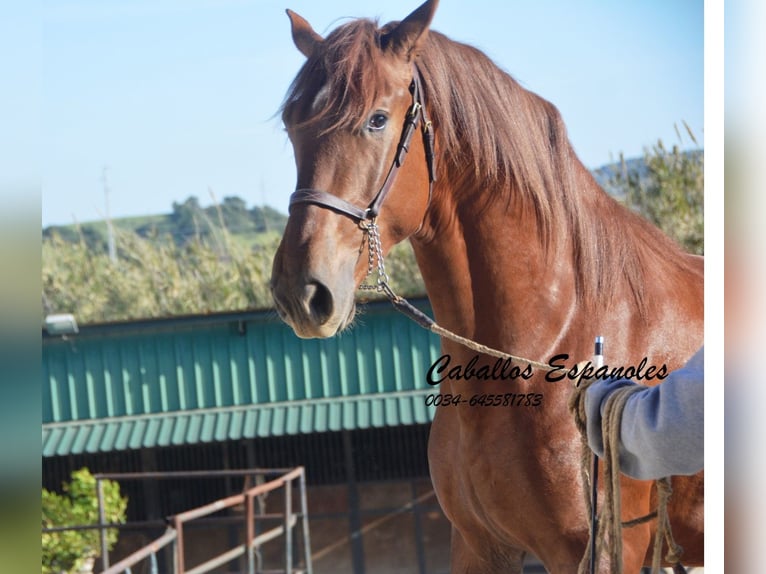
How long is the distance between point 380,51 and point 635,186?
245 centimetres

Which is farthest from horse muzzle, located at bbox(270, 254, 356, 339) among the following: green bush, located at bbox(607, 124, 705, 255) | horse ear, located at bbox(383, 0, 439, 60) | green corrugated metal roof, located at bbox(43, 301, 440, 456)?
green corrugated metal roof, located at bbox(43, 301, 440, 456)

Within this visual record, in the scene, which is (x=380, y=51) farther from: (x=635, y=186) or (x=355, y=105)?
(x=635, y=186)

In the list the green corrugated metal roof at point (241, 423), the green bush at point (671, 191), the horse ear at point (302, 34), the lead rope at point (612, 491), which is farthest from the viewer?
the green corrugated metal roof at point (241, 423)

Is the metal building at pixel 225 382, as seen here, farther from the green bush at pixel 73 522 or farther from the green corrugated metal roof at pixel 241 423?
the green bush at pixel 73 522

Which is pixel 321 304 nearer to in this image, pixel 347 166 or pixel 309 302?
pixel 309 302

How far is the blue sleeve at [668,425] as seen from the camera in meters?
1.28

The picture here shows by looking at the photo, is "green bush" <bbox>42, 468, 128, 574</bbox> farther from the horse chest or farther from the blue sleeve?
the blue sleeve

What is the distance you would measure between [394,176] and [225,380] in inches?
107

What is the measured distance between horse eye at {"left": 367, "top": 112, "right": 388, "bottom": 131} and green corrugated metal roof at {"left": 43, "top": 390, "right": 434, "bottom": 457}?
258cm

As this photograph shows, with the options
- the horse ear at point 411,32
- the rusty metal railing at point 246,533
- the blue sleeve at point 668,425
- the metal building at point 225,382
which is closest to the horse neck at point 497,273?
the horse ear at point 411,32

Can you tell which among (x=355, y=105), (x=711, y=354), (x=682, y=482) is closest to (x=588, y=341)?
(x=711, y=354)

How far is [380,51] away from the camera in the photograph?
1807 millimetres

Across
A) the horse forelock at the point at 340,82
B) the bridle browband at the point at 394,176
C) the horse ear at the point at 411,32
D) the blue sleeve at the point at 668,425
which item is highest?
the horse ear at the point at 411,32

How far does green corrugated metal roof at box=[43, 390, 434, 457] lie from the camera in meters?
4.19
